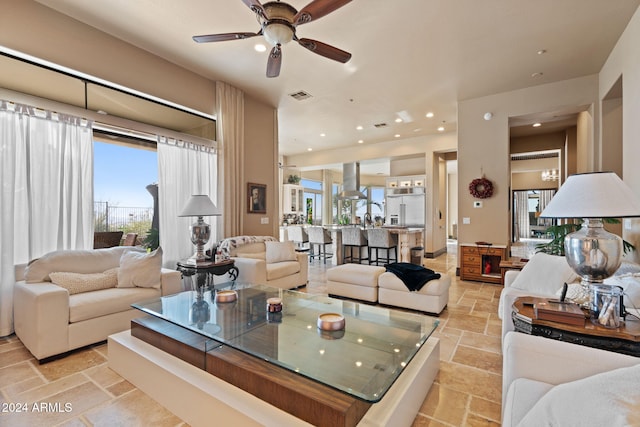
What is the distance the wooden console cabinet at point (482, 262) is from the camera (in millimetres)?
5125

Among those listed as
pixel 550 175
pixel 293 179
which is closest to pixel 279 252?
pixel 293 179

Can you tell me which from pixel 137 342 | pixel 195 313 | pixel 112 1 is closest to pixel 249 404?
pixel 195 313

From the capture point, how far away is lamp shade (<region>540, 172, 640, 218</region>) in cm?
153

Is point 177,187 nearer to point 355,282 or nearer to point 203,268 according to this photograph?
point 203,268

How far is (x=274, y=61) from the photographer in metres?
2.97

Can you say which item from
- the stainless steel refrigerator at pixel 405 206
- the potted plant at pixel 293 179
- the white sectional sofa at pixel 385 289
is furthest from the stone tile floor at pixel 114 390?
the potted plant at pixel 293 179

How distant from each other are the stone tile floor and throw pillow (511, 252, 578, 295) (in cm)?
62

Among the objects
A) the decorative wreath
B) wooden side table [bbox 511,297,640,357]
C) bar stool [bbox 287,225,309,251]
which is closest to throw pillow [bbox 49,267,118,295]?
wooden side table [bbox 511,297,640,357]

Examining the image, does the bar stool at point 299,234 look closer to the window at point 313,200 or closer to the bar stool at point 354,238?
the bar stool at point 354,238

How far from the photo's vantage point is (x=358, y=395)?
1.26 metres

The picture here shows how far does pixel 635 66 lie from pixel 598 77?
1.82m

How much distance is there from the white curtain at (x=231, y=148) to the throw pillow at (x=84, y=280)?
74.8 inches

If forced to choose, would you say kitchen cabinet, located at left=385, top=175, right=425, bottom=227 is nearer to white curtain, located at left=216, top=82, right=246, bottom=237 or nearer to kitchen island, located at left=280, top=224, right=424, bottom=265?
kitchen island, located at left=280, top=224, right=424, bottom=265

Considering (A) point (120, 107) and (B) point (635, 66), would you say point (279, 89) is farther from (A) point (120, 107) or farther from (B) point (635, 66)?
(B) point (635, 66)
